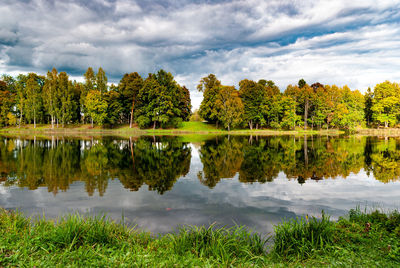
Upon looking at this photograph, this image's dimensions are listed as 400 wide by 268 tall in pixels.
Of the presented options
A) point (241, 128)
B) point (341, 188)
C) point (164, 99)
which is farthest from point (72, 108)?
point (341, 188)

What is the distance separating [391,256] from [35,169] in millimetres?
18819

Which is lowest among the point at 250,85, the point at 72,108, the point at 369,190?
the point at 369,190

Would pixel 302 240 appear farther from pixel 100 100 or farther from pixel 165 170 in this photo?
pixel 100 100

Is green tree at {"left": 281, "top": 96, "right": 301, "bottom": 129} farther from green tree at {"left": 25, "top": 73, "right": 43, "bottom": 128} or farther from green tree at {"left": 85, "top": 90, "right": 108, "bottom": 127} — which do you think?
green tree at {"left": 25, "top": 73, "right": 43, "bottom": 128}

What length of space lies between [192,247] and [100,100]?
71962 mm

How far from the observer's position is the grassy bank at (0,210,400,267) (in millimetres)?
4918

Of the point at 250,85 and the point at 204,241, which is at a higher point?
the point at 250,85

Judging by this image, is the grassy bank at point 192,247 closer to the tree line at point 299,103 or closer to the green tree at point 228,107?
the green tree at point 228,107

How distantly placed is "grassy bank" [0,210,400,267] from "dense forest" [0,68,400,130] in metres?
60.3

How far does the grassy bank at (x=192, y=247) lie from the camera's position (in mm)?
4918

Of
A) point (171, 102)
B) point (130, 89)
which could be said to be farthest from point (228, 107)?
A: point (130, 89)

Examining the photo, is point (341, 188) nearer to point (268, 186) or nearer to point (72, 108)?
point (268, 186)

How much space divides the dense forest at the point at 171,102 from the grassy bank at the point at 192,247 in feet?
198

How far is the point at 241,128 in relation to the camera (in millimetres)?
75000
